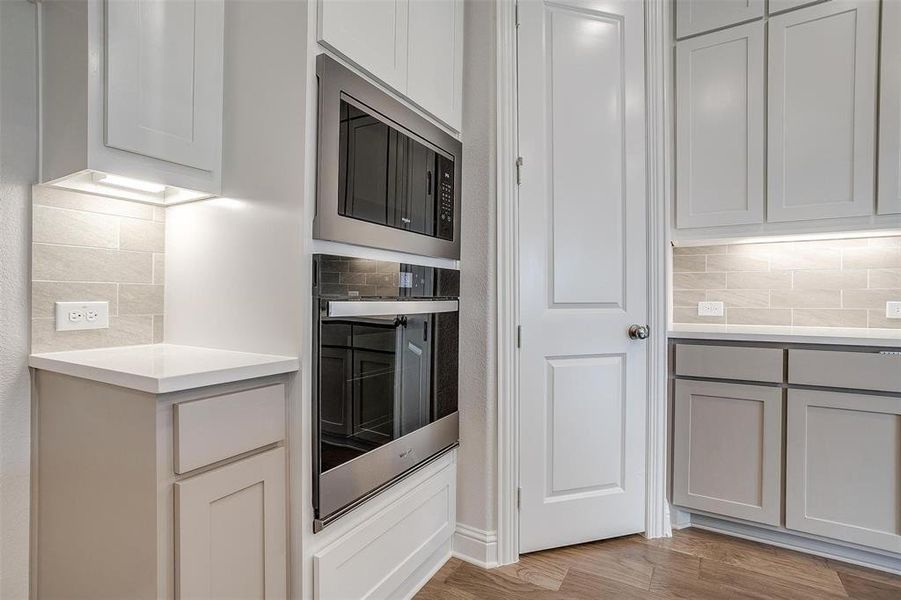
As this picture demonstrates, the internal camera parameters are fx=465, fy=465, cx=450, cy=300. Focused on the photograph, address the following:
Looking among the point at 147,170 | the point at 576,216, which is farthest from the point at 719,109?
the point at 147,170

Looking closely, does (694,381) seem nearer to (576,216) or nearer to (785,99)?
(576,216)

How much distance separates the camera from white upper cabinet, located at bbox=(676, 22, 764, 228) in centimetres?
220

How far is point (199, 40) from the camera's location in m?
1.38

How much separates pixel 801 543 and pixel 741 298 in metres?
1.17

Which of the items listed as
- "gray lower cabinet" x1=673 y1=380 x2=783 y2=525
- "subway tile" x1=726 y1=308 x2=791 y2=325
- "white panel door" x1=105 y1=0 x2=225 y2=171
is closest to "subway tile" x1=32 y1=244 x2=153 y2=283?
"white panel door" x1=105 y1=0 x2=225 y2=171

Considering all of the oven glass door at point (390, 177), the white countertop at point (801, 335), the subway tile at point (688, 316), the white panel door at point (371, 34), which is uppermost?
the white panel door at point (371, 34)

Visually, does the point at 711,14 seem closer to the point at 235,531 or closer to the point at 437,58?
the point at 437,58

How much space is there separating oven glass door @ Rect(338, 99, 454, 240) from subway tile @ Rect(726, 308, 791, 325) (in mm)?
1707

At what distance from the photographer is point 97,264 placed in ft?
4.77

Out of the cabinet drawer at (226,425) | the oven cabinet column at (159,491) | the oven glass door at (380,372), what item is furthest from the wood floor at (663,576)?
the cabinet drawer at (226,425)

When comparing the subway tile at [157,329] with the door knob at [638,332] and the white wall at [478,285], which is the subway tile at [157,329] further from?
the door knob at [638,332]

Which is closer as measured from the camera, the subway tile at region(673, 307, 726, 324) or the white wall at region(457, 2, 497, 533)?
the white wall at region(457, 2, 497, 533)

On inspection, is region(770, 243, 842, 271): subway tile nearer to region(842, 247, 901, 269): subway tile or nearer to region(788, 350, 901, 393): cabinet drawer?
region(842, 247, 901, 269): subway tile

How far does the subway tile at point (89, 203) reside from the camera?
134 centimetres
